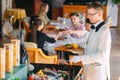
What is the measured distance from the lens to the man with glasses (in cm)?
290

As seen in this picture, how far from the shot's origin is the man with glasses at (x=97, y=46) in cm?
290

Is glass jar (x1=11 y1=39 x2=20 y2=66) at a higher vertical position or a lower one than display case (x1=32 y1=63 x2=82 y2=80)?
higher

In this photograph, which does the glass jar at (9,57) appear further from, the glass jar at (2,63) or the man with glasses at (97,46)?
the man with glasses at (97,46)

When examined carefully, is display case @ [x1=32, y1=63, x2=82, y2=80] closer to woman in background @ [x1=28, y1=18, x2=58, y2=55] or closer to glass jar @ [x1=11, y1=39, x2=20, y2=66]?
glass jar @ [x1=11, y1=39, x2=20, y2=66]

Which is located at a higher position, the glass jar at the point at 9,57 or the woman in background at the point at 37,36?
the glass jar at the point at 9,57

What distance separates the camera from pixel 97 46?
9.98ft

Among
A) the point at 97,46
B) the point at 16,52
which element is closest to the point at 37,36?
the point at 97,46

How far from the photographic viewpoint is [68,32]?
5.86m

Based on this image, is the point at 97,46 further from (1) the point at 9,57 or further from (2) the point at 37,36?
(2) the point at 37,36

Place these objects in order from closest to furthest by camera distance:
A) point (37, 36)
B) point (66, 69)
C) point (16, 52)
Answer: point (16, 52) < point (66, 69) < point (37, 36)

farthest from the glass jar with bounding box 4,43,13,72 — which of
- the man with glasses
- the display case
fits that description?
the man with glasses

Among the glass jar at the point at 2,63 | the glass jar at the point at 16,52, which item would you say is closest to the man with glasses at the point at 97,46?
the glass jar at the point at 16,52

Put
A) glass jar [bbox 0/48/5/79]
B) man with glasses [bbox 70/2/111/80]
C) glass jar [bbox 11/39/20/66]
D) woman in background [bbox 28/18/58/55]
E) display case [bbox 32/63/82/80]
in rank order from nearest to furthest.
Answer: glass jar [bbox 0/48/5/79]
glass jar [bbox 11/39/20/66]
display case [bbox 32/63/82/80]
man with glasses [bbox 70/2/111/80]
woman in background [bbox 28/18/58/55]

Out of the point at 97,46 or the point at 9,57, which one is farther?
the point at 97,46
